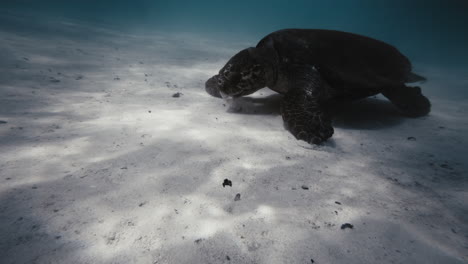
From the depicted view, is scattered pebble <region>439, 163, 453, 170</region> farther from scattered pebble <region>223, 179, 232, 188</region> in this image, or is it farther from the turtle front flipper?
scattered pebble <region>223, 179, 232, 188</region>

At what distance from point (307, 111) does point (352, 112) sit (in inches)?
71.6

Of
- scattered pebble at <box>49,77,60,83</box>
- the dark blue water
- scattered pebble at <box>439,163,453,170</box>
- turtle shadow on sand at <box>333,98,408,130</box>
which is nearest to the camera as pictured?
scattered pebble at <box>439,163,453,170</box>

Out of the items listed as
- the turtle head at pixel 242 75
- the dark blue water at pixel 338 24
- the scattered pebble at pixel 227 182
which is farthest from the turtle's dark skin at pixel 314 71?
the dark blue water at pixel 338 24

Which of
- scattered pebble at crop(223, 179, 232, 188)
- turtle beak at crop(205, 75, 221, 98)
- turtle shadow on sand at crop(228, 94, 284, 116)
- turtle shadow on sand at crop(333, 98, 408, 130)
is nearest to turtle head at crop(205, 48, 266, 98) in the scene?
turtle shadow on sand at crop(228, 94, 284, 116)

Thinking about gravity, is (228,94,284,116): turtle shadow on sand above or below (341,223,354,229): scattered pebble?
above

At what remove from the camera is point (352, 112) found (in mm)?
4375

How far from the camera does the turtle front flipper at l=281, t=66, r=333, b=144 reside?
2951 mm

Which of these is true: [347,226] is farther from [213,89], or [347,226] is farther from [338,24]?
[338,24]

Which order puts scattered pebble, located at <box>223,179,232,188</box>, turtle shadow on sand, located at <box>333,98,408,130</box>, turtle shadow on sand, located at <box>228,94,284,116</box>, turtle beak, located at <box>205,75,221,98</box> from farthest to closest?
turtle beak, located at <box>205,75,221,98</box>
turtle shadow on sand, located at <box>228,94,284,116</box>
turtle shadow on sand, located at <box>333,98,408,130</box>
scattered pebble, located at <box>223,179,232,188</box>

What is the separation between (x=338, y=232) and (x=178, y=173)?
58.5 inches

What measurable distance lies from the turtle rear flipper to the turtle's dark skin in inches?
0.6

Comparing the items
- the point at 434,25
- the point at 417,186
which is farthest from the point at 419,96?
the point at 434,25

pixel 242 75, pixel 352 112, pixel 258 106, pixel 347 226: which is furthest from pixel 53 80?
pixel 352 112

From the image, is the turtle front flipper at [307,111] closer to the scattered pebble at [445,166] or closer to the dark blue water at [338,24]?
the scattered pebble at [445,166]
